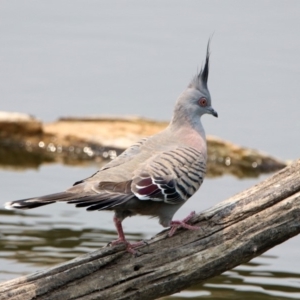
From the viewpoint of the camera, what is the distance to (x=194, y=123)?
7375mm

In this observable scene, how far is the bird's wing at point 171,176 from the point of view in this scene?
21.4 feet

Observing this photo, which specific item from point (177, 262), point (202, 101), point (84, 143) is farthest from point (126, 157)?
point (84, 143)

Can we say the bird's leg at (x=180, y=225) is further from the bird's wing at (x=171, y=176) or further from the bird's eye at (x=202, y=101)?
the bird's eye at (x=202, y=101)

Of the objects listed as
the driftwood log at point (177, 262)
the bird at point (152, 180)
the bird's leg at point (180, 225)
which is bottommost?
the driftwood log at point (177, 262)

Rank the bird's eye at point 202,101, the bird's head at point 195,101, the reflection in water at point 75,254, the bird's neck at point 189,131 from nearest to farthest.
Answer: the bird's neck at point 189,131 → the bird's head at point 195,101 → the bird's eye at point 202,101 → the reflection in water at point 75,254

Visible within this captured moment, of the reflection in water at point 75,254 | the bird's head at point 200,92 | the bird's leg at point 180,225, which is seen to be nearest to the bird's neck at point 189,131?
the bird's head at point 200,92

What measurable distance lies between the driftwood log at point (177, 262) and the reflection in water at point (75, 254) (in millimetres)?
2171

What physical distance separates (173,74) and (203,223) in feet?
22.9

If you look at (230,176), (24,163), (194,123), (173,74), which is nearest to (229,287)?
(194,123)

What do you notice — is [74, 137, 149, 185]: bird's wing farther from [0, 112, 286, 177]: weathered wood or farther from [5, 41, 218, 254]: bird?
[0, 112, 286, 177]: weathered wood

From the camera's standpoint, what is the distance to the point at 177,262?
6445 millimetres

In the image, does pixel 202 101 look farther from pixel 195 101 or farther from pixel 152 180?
pixel 152 180

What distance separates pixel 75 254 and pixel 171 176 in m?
2.90

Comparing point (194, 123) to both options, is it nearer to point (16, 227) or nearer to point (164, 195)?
point (164, 195)
